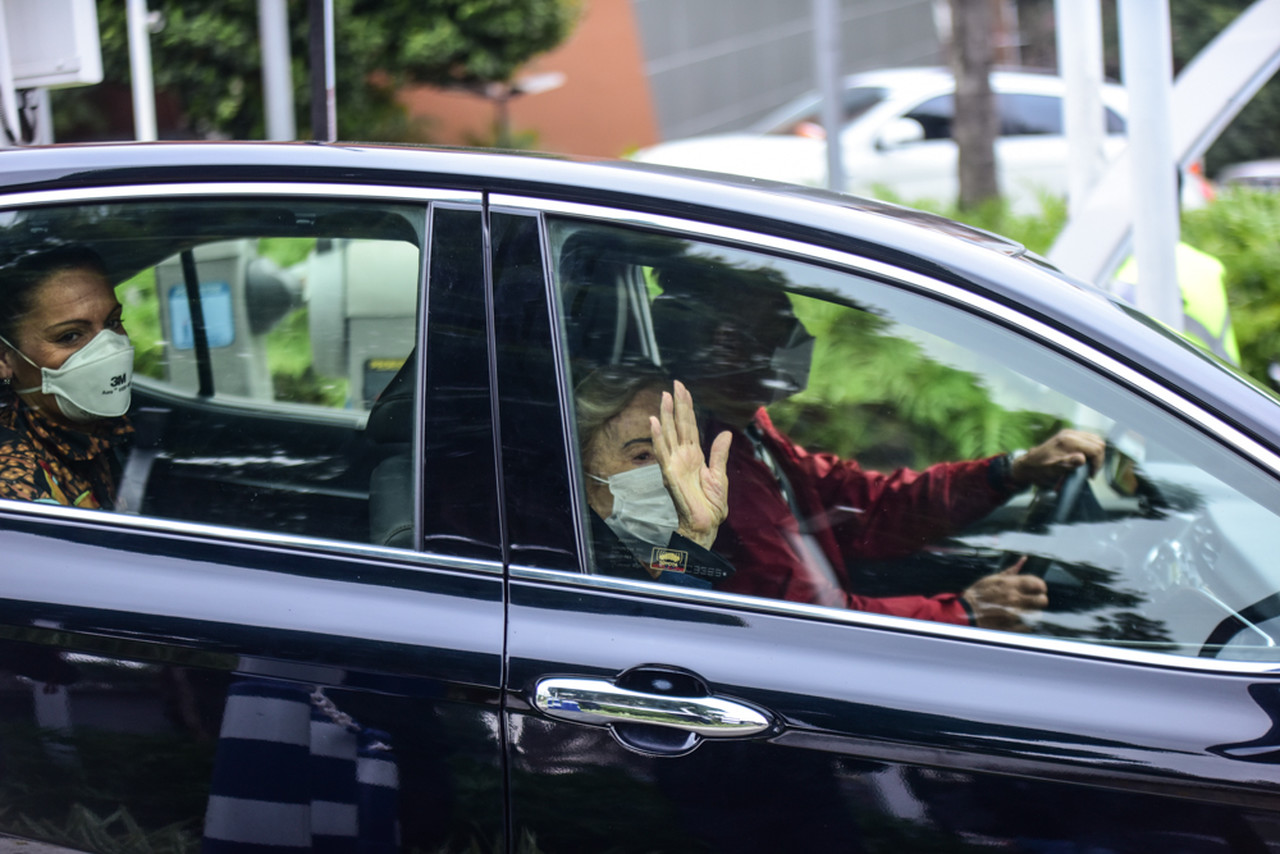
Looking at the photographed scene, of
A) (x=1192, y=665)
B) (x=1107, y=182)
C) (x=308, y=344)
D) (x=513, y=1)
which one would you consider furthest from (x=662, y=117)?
(x=1192, y=665)

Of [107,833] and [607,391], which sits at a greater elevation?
[607,391]

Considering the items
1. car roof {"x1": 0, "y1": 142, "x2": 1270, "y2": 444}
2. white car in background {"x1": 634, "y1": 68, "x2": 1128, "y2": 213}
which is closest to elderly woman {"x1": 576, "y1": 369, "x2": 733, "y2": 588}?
car roof {"x1": 0, "y1": 142, "x2": 1270, "y2": 444}

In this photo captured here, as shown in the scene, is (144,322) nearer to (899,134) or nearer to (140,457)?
(140,457)

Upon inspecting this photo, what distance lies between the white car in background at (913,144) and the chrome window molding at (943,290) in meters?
8.56

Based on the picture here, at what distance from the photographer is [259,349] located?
8.35 feet

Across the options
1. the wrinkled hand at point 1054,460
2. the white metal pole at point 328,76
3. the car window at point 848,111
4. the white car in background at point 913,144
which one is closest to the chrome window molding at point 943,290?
the wrinkled hand at point 1054,460

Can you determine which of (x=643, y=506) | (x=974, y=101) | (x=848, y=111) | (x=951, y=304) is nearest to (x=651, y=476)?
(x=643, y=506)

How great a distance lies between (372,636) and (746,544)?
61 cm

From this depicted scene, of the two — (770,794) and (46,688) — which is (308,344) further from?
(770,794)

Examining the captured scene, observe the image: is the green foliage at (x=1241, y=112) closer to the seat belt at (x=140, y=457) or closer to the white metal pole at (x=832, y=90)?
the white metal pole at (x=832, y=90)

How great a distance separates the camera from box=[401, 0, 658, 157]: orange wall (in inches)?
625

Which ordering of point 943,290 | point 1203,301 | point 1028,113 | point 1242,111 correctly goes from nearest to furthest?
point 943,290 → point 1203,301 → point 1028,113 → point 1242,111

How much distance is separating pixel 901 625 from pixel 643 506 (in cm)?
44

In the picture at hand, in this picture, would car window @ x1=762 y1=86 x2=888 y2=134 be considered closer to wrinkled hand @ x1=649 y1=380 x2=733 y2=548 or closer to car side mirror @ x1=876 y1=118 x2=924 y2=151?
car side mirror @ x1=876 y1=118 x2=924 y2=151
